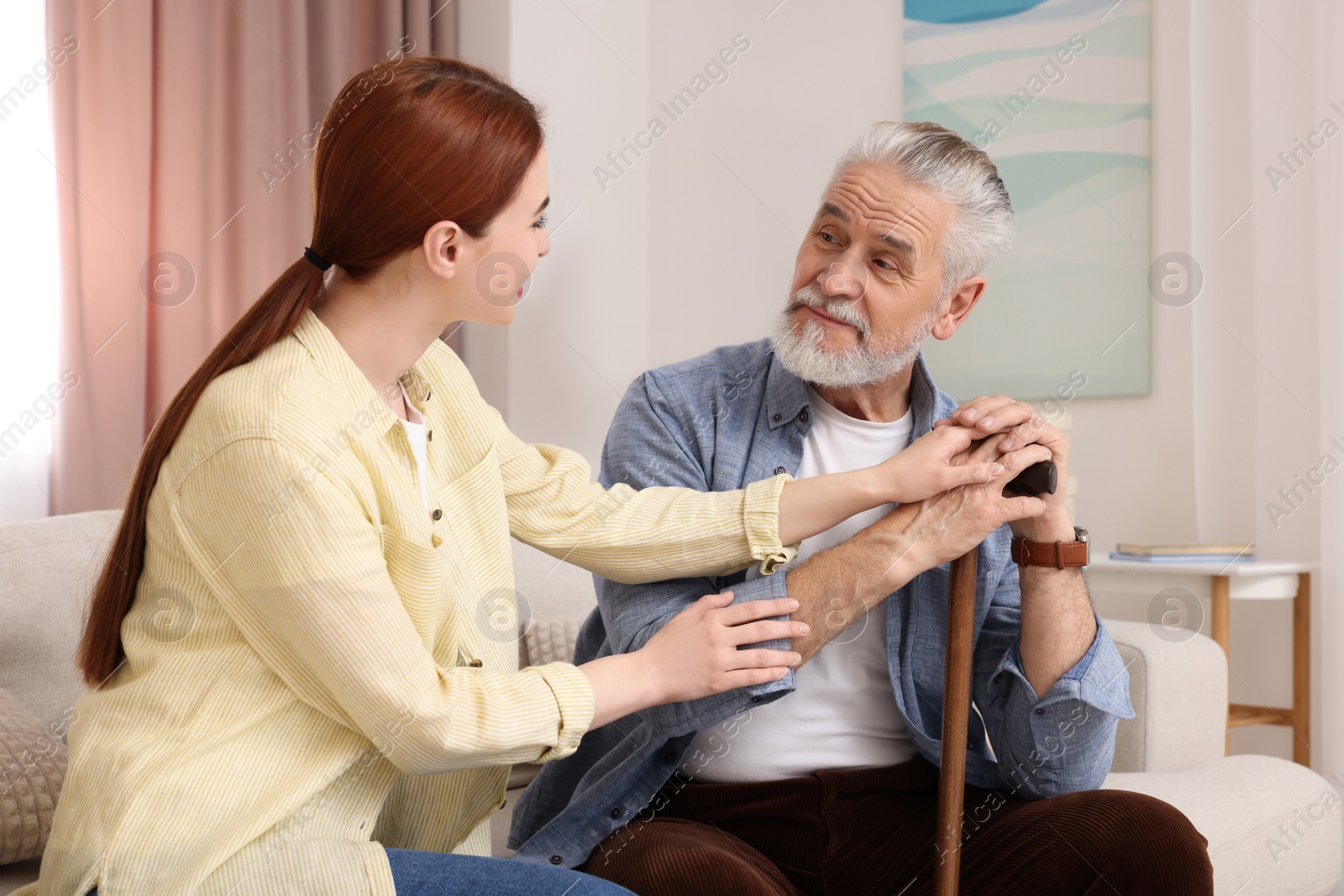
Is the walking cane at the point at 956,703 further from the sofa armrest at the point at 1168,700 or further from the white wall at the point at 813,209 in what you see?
the white wall at the point at 813,209

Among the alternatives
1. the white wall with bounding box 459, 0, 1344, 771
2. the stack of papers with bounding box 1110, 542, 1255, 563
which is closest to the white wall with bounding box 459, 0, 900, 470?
the white wall with bounding box 459, 0, 1344, 771

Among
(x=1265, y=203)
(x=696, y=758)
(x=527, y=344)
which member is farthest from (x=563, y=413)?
(x=696, y=758)

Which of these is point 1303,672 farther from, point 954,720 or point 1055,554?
point 954,720

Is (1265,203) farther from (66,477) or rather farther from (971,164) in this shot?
(66,477)

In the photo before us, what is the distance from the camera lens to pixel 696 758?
148 centimetres

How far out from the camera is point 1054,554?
1.44 meters

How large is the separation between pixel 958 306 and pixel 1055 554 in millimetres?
460

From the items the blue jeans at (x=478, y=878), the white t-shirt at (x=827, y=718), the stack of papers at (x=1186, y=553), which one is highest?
the stack of papers at (x=1186, y=553)

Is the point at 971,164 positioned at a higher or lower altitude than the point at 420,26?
lower

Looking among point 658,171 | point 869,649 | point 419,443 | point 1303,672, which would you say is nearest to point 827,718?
point 869,649

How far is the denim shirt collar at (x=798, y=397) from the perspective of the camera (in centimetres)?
158

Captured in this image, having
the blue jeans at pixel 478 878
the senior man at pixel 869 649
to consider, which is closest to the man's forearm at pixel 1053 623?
the senior man at pixel 869 649

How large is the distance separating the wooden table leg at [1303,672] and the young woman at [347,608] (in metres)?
2.21

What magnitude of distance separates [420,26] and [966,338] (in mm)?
2021
